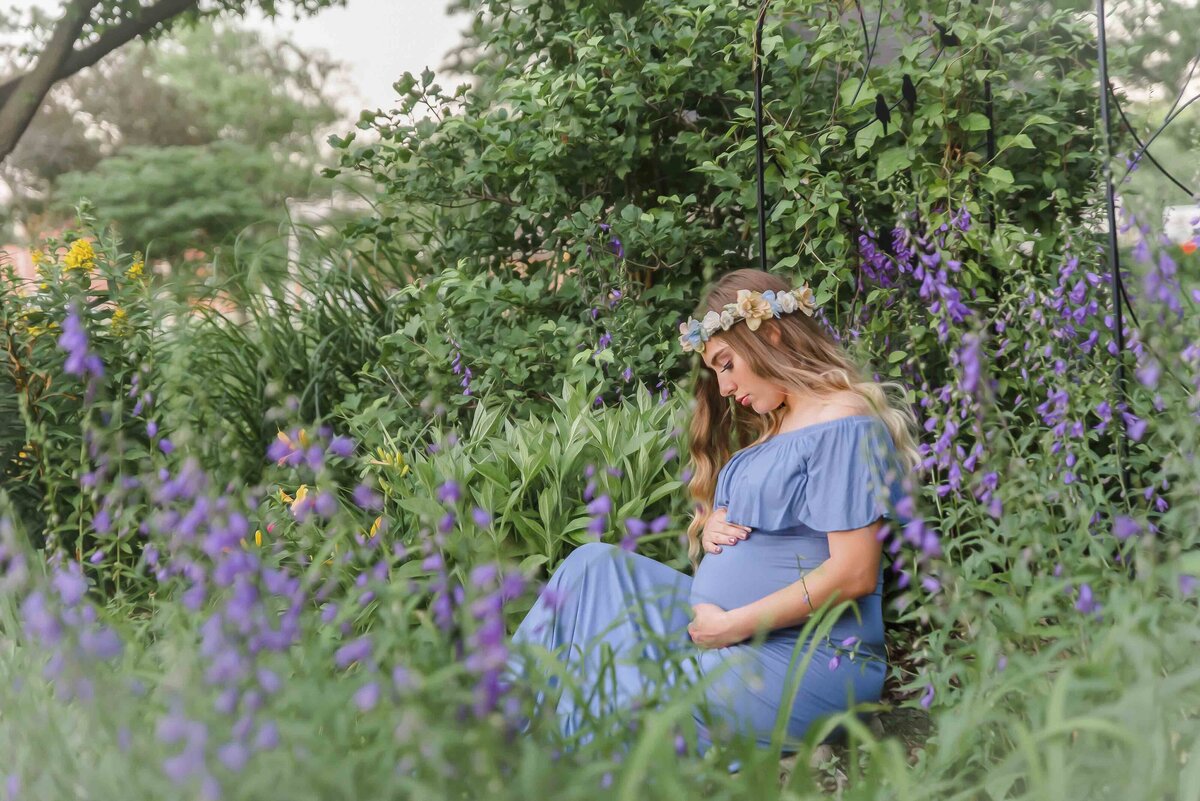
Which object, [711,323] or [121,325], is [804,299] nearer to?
[711,323]

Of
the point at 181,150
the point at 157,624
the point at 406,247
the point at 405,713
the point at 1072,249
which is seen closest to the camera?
the point at 405,713

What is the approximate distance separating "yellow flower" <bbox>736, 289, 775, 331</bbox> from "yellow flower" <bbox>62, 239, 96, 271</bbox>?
2.49m

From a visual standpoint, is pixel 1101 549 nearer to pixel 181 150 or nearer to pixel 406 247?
pixel 406 247

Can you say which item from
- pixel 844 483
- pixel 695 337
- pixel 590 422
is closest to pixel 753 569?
pixel 844 483

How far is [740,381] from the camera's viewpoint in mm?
2520

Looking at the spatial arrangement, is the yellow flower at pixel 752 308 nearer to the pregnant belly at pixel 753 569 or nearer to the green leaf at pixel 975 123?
the pregnant belly at pixel 753 569

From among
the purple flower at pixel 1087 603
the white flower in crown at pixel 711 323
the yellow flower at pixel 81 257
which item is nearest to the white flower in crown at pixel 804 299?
the white flower in crown at pixel 711 323

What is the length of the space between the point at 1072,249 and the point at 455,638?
2550 millimetres

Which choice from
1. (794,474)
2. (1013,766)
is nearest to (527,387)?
(794,474)

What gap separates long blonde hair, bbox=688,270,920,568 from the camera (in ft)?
8.14

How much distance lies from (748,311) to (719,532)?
534 millimetres

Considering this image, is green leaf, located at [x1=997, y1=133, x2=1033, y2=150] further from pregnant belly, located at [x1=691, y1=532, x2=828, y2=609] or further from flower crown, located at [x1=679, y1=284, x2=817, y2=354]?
Answer: pregnant belly, located at [x1=691, y1=532, x2=828, y2=609]

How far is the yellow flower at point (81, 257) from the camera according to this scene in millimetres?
3704

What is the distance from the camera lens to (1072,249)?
323 cm
